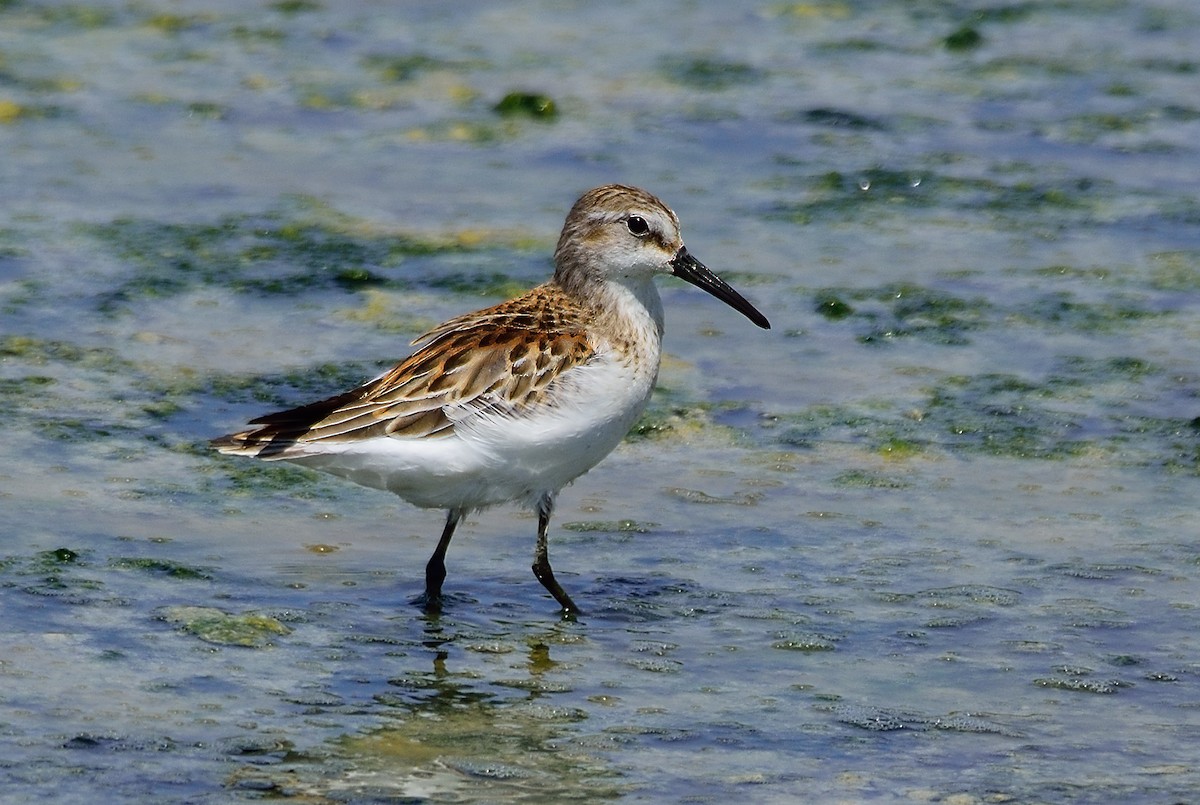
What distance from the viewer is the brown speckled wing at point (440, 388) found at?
23.6ft

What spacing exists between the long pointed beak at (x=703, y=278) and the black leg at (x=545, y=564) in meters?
1.10

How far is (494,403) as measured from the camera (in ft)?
23.6

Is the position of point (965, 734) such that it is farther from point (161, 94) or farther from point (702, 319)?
point (161, 94)

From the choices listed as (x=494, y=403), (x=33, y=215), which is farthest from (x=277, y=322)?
(x=494, y=403)

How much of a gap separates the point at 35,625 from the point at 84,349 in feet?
9.27

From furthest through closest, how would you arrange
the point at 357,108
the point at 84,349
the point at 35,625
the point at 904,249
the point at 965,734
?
the point at 357,108
the point at 904,249
the point at 84,349
the point at 35,625
the point at 965,734

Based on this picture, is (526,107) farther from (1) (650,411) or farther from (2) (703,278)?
(2) (703,278)

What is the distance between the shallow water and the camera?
6434mm

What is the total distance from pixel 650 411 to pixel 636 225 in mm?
1673

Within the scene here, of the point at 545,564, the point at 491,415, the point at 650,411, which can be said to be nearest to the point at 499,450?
the point at 491,415

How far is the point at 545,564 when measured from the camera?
7.49 m

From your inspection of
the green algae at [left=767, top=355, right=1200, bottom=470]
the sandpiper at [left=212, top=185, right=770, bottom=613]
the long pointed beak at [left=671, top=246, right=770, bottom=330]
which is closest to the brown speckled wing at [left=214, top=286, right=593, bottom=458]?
the sandpiper at [left=212, top=185, right=770, bottom=613]

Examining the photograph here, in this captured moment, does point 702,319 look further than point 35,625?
Yes

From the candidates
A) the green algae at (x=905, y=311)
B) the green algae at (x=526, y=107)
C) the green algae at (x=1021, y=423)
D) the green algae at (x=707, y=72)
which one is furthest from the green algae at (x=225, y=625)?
the green algae at (x=707, y=72)
